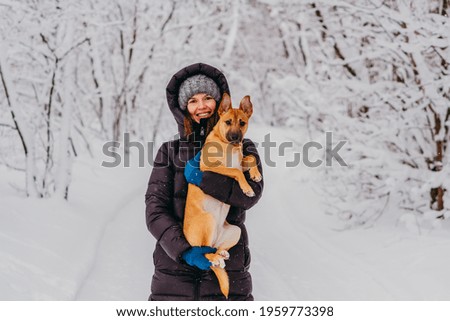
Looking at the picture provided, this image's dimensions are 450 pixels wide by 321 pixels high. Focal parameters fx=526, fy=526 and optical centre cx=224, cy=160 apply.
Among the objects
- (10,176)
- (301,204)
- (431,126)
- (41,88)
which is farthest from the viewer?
(301,204)

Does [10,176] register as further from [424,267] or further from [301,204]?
[424,267]

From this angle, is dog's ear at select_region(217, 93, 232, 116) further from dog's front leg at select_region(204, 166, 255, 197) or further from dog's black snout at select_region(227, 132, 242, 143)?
dog's front leg at select_region(204, 166, 255, 197)

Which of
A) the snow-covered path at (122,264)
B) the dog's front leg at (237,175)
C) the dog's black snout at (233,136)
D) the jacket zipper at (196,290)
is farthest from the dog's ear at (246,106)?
the snow-covered path at (122,264)

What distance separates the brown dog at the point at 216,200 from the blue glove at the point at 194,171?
0.09 feet

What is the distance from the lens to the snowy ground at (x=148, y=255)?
15.0 feet

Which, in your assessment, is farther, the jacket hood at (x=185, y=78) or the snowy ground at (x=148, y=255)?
the snowy ground at (x=148, y=255)

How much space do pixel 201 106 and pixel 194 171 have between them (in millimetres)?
366

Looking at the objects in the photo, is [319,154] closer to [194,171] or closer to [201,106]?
[201,106]

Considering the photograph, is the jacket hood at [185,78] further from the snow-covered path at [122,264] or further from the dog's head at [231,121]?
the snow-covered path at [122,264]

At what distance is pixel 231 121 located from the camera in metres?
2.51

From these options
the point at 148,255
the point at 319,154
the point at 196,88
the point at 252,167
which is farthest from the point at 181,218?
the point at 319,154

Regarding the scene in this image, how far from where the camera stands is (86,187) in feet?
28.1

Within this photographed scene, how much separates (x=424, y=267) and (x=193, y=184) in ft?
11.4
